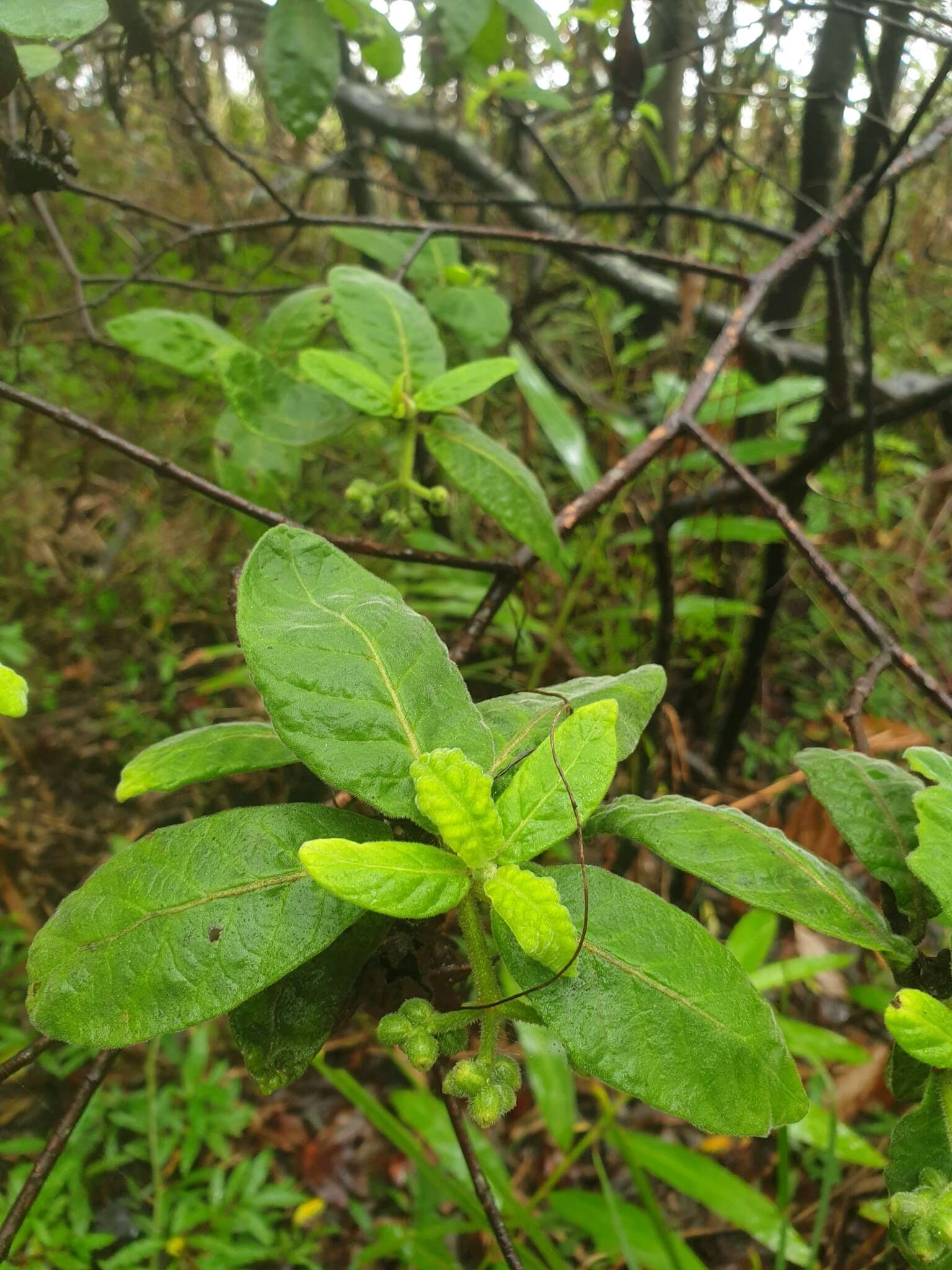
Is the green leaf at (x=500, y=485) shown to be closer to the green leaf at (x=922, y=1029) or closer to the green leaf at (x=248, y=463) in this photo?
the green leaf at (x=248, y=463)

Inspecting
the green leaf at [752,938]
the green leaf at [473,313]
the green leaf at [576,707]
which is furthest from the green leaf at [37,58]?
the green leaf at [752,938]

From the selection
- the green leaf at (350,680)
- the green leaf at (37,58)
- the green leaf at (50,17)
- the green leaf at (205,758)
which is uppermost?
the green leaf at (37,58)

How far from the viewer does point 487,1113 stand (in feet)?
1.40

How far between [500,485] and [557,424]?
3.08 feet

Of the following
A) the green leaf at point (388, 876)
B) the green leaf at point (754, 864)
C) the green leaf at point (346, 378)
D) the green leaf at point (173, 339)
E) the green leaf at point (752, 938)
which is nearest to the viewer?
the green leaf at point (388, 876)

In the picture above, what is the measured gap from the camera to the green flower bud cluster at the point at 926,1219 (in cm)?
43

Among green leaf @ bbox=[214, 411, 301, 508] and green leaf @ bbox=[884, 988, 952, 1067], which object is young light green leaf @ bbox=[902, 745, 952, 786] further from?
green leaf @ bbox=[214, 411, 301, 508]

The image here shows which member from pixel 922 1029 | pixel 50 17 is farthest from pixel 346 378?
pixel 922 1029

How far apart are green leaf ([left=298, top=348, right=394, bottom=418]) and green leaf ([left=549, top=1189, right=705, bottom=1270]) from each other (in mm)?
1189

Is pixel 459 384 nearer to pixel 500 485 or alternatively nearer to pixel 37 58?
pixel 500 485

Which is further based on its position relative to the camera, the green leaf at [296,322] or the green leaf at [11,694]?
the green leaf at [296,322]

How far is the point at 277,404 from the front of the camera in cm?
91

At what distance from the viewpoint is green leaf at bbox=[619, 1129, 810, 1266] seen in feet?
3.91

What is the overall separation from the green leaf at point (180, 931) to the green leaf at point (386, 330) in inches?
22.0
